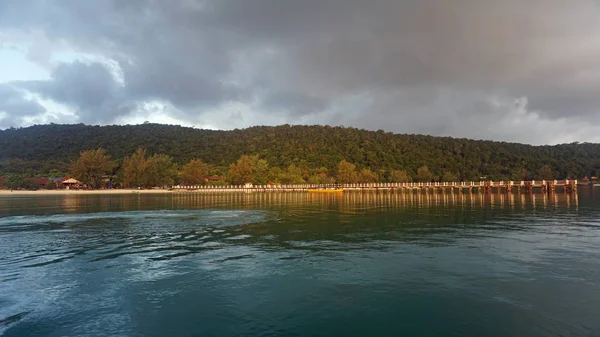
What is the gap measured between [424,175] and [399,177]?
10.5 metres

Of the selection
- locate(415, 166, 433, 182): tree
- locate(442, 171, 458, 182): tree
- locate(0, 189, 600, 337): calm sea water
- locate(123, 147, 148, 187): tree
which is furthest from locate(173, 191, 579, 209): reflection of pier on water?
locate(415, 166, 433, 182): tree

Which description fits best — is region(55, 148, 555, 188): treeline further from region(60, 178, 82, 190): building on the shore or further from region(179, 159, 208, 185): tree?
region(60, 178, 82, 190): building on the shore

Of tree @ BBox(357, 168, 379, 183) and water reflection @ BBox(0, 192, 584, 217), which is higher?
tree @ BBox(357, 168, 379, 183)

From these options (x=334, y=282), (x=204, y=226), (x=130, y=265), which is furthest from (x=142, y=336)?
(x=204, y=226)

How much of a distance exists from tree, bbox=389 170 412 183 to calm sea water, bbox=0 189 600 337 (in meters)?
110

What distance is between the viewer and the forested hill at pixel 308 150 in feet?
487

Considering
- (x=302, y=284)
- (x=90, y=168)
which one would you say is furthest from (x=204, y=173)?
(x=302, y=284)

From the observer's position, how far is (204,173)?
440 feet

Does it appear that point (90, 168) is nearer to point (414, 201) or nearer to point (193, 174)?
point (193, 174)

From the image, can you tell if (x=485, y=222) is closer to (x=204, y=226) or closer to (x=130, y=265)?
(x=204, y=226)

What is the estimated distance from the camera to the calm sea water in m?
9.97

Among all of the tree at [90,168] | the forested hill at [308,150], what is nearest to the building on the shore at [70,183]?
the tree at [90,168]

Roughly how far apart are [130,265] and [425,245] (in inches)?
552

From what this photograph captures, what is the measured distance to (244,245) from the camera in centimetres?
2052
